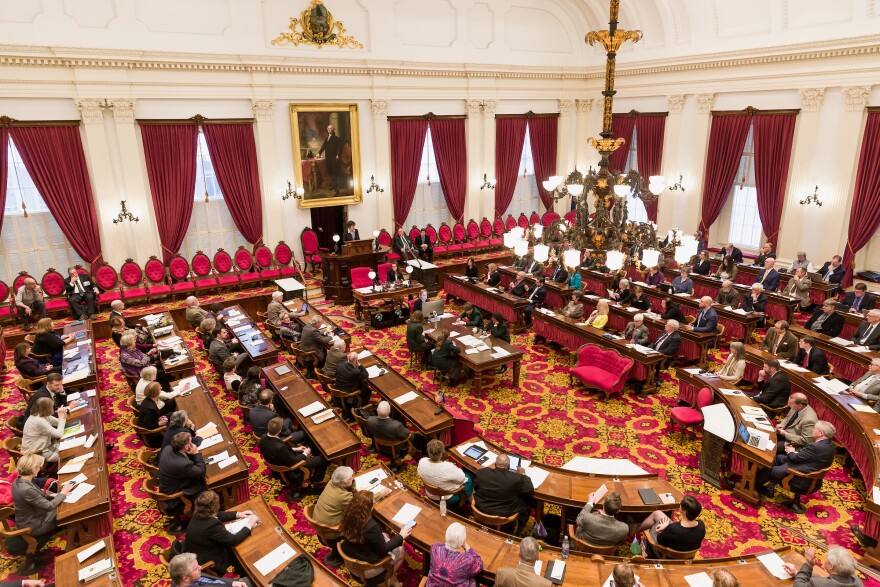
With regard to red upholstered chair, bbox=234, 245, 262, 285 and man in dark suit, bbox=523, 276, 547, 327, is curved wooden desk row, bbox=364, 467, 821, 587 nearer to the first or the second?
man in dark suit, bbox=523, 276, 547, 327

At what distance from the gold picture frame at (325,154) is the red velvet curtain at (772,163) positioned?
10610 millimetres

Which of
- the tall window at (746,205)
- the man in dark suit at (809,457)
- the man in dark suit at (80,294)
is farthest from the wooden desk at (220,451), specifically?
the tall window at (746,205)

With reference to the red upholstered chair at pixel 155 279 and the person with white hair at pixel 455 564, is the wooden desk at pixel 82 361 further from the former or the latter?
the person with white hair at pixel 455 564

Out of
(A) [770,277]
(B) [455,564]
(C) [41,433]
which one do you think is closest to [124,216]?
(C) [41,433]

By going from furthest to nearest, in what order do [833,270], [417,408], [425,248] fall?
[425,248], [833,270], [417,408]

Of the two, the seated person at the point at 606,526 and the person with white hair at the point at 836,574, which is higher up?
the person with white hair at the point at 836,574

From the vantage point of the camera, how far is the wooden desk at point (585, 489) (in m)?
5.62

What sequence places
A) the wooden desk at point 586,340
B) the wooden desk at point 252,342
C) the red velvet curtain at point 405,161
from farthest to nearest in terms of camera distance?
the red velvet curtain at point 405,161
the wooden desk at point 252,342
the wooden desk at point 586,340

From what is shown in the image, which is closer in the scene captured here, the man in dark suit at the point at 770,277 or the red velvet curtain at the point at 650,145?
the man in dark suit at the point at 770,277

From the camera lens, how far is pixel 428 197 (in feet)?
58.0

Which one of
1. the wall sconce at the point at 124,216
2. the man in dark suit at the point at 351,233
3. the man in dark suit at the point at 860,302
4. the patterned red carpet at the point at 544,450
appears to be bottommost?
the patterned red carpet at the point at 544,450

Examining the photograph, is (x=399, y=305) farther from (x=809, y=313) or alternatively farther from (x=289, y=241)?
(x=809, y=313)

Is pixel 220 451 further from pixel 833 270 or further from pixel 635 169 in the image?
pixel 635 169

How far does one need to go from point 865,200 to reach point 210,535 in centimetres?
1456
